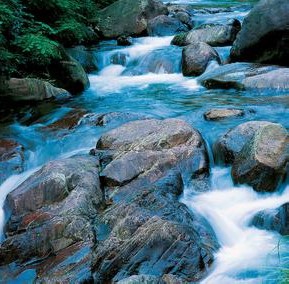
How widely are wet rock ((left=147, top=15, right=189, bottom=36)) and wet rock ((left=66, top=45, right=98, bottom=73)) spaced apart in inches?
112

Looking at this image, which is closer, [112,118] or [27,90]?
[112,118]

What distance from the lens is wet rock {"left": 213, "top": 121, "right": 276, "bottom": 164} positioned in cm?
597

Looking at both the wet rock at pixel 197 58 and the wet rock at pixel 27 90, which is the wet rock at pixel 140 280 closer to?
the wet rock at pixel 27 90

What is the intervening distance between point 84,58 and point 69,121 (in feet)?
13.4

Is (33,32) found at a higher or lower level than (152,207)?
higher

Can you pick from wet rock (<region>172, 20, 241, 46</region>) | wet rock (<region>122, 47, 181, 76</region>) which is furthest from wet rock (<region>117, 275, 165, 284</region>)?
wet rock (<region>172, 20, 241, 46</region>)

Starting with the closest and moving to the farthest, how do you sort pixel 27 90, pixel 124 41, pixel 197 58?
pixel 27 90
pixel 197 58
pixel 124 41

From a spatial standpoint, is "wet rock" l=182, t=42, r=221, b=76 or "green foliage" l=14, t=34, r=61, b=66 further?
"wet rock" l=182, t=42, r=221, b=76

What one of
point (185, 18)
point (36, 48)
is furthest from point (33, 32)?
point (185, 18)

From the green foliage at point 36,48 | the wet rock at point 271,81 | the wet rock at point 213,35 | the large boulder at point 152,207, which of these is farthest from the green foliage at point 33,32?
the wet rock at point 271,81

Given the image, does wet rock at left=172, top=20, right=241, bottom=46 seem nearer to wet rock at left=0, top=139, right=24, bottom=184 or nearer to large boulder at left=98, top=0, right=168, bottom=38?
large boulder at left=98, top=0, right=168, bottom=38

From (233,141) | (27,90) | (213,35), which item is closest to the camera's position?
(233,141)

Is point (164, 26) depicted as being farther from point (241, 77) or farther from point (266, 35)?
point (241, 77)

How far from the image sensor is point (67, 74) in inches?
387
